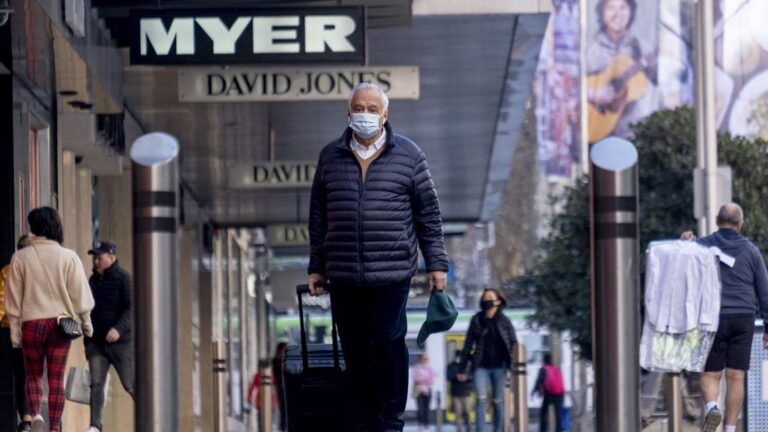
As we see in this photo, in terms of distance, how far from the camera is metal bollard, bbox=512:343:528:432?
1814cm

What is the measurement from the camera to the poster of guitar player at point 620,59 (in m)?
86.8

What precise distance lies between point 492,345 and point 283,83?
159 inches

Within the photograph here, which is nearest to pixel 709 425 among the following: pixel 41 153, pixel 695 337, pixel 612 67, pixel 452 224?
pixel 695 337

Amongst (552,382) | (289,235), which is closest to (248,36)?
(552,382)

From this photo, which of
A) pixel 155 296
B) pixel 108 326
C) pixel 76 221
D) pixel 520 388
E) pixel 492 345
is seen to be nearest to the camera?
pixel 155 296

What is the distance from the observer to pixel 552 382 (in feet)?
116

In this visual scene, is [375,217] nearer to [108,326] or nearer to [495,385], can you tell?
[108,326]

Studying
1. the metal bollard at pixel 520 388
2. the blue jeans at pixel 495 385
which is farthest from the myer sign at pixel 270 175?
the metal bollard at pixel 520 388

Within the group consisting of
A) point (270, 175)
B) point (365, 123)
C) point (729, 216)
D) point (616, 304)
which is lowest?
point (616, 304)

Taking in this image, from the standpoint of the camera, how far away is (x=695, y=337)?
1288cm

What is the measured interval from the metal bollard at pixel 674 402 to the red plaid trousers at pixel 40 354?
415 cm

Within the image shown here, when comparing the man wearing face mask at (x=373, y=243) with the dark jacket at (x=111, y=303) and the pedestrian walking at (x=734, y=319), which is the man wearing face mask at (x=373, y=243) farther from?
the dark jacket at (x=111, y=303)

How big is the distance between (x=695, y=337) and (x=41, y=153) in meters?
6.67

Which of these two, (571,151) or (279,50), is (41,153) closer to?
(279,50)
